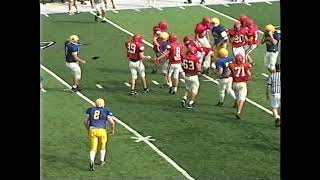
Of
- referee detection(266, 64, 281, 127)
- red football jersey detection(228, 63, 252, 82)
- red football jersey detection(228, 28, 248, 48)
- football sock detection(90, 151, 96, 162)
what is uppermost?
red football jersey detection(228, 28, 248, 48)

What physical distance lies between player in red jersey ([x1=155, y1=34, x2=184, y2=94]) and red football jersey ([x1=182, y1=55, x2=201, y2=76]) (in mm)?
616

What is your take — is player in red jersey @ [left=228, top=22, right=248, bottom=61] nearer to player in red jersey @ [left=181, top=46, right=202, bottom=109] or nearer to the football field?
the football field

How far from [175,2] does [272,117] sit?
9.84 m

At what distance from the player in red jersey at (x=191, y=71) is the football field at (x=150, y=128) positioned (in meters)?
0.32

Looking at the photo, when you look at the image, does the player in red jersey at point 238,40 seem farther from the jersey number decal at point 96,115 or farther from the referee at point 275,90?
the jersey number decal at point 96,115

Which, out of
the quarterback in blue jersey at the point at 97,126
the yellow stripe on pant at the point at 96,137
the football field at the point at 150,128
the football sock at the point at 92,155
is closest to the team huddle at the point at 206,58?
the football field at the point at 150,128

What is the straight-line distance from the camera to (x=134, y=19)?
2288 centimetres

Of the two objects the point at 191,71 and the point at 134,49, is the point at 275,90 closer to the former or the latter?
the point at 191,71

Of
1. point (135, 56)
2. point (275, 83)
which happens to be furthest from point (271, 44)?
point (135, 56)

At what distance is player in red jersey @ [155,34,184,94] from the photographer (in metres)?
16.5

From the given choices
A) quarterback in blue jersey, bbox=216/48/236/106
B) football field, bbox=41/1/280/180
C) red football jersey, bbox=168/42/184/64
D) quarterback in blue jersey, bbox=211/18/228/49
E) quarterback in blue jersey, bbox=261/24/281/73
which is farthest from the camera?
quarterback in blue jersey, bbox=211/18/228/49

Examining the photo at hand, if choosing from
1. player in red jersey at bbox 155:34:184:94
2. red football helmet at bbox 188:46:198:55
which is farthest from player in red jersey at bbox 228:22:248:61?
red football helmet at bbox 188:46:198:55

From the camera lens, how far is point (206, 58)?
17.5 metres
